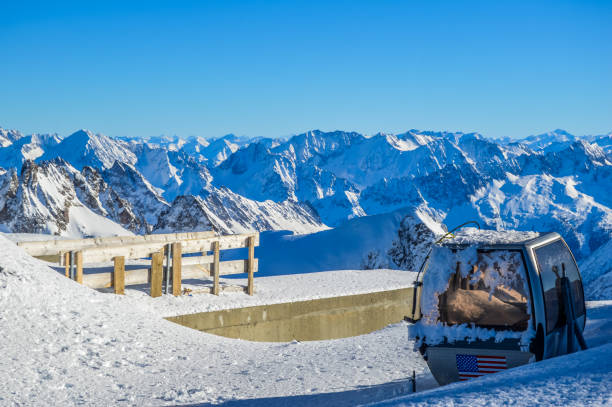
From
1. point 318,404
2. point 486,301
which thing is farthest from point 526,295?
point 318,404

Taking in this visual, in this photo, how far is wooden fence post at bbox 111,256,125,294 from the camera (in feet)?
38.2

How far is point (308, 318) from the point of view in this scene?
14.0 metres

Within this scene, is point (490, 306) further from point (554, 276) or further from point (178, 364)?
point (178, 364)

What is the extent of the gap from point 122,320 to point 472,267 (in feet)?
17.9

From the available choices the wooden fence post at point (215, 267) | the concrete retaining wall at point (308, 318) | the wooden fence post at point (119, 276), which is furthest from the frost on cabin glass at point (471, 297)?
the wooden fence post at point (215, 267)

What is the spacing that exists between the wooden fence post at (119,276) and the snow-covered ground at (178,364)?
2.68ft

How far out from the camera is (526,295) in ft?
20.1

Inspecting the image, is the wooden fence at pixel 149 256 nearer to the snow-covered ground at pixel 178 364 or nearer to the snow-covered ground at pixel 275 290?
the snow-covered ground at pixel 275 290

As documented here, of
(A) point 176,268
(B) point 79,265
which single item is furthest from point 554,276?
(B) point 79,265

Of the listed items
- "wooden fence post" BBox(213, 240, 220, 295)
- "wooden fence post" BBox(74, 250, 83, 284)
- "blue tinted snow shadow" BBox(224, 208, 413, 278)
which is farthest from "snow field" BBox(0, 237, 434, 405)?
"blue tinted snow shadow" BBox(224, 208, 413, 278)

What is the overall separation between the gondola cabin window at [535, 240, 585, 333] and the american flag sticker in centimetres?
55

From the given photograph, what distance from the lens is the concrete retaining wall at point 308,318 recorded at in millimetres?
12492

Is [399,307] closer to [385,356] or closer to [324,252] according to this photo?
[385,356]

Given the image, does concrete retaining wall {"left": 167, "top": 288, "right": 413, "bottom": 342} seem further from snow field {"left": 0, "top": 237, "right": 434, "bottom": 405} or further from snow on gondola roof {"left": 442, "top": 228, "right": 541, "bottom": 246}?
snow on gondola roof {"left": 442, "top": 228, "right": 541, "bottom": 246}
